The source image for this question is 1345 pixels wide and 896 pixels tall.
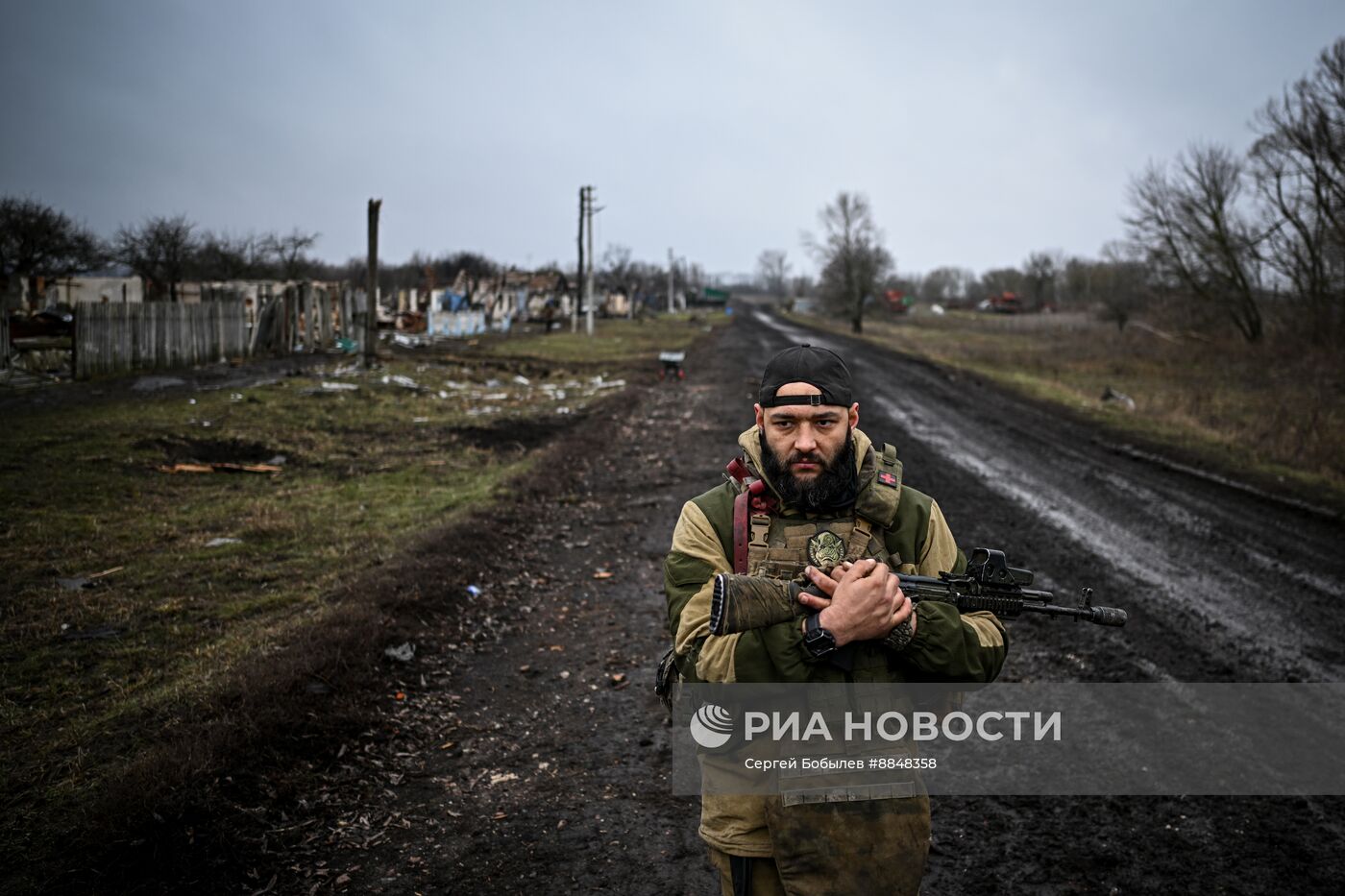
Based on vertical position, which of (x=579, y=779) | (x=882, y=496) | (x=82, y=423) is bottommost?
(x=579, y=779)

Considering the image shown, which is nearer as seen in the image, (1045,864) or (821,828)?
(821,828)

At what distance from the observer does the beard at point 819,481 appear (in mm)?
2492

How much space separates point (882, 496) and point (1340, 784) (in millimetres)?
3726

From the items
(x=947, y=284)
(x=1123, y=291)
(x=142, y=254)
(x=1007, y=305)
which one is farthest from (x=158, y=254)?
(x=947, y=284)

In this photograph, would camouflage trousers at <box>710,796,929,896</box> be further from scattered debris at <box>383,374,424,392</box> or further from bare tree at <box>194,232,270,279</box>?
bare tree at <box>194,232,270,279</box>

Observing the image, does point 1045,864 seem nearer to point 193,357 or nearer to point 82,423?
point 82,423

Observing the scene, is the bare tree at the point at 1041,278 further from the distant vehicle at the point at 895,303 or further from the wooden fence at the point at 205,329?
the wooden fence at the point at 205,329

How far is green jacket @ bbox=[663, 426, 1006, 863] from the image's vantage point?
7.67 feet

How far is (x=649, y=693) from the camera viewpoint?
5.52 m

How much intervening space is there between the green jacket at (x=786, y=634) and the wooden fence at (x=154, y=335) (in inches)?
717

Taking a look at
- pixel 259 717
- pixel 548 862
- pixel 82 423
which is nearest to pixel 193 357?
pixel 82 423

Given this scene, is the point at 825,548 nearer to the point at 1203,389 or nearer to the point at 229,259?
the point at 1203,389

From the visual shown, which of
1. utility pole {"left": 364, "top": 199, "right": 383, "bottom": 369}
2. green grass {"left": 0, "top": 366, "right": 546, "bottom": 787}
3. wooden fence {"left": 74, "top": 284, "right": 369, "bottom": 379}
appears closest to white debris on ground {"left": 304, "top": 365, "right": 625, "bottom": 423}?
utility pole {"left": 364, "top": 199, "right": 383, "bottom": 369}

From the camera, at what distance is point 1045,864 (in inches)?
148
